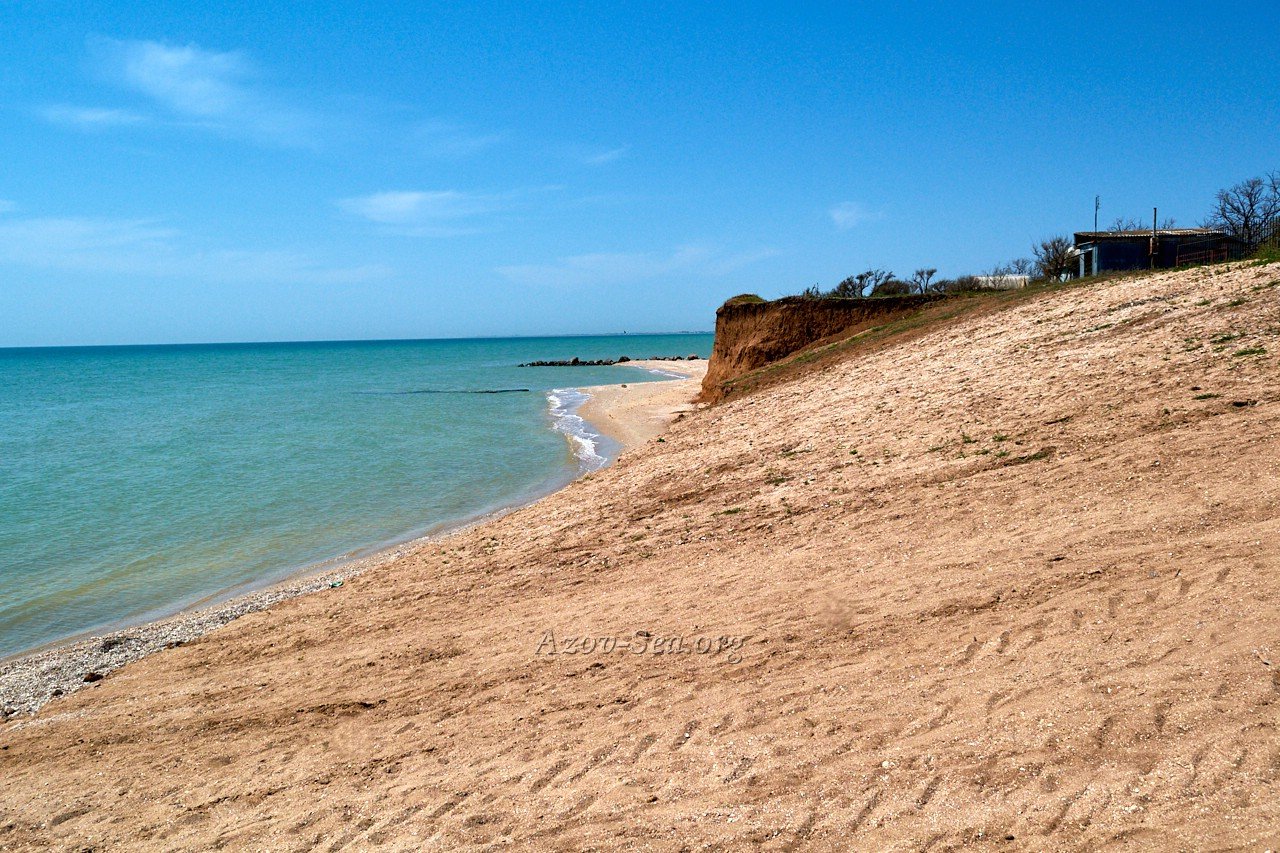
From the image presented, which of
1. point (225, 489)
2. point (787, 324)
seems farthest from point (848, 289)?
point (225, 489)

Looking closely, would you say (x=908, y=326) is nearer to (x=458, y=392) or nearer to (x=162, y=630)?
(x=162, y=630)

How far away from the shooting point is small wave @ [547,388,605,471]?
79.6 ft

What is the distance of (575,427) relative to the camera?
33.0 m

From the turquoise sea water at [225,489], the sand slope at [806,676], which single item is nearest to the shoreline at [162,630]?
the turquoise sea water at [225,489]

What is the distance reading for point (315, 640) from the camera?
370 inches

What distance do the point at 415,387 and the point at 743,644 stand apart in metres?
59.1

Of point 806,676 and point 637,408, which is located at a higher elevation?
point 637,408

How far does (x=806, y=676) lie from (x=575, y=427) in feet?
89.0

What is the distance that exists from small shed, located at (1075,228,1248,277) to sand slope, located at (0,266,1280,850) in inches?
799

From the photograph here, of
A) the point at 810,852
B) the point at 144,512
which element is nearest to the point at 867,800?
the point at 810,852

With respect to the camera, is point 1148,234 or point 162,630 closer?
point 162,630

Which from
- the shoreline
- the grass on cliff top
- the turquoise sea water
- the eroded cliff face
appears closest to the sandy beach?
the turquoise sea water

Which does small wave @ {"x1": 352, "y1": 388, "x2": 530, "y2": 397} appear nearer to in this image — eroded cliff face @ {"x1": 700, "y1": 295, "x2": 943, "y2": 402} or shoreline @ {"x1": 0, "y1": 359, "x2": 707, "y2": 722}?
eroded cliff face @ {"x1": 700, "y1": 295, "x2": 943, "y2": 402}

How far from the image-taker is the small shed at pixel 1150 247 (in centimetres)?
2920
